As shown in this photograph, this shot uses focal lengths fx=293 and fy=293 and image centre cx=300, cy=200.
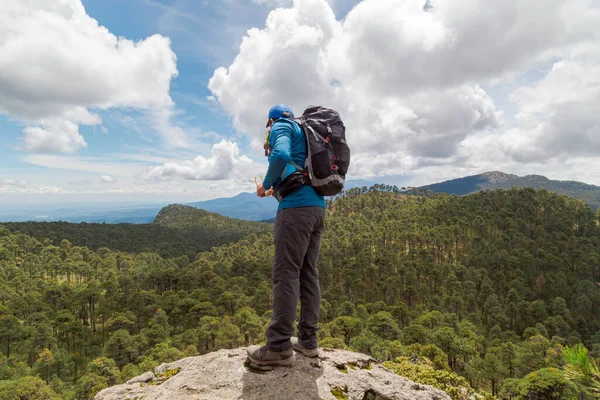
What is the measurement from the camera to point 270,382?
4.33 metres

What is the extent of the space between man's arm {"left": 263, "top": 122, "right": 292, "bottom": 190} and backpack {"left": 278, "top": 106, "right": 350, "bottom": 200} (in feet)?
0.91

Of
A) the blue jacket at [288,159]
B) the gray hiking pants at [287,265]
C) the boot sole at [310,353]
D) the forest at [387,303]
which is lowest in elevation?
the forest at [387,303]

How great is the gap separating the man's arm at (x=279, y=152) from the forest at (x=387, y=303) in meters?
4.52

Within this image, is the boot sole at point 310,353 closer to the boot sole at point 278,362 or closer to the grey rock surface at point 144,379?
the boot sole at point 278,362

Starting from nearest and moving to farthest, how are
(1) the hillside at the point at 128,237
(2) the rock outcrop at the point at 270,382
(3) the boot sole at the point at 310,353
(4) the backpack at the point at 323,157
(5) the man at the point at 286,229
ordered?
1. (2) the rock outcrop at the point at 270,382
2. (5) the man at the point at 286,229
3. (4) the backpack at the point at 323,157
4. (3) the boot sole at the point at 310,353
5. (1) the hillside at the point at 128,237

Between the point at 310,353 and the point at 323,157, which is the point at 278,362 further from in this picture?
the point at 323,157

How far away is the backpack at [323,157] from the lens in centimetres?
454

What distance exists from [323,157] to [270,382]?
346 cm

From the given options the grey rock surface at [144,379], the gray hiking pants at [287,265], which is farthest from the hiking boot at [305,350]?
the grey rock surface at [144,379]

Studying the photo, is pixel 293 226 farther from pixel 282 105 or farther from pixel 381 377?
pixel 381 377

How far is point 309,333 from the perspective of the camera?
16.9 ft

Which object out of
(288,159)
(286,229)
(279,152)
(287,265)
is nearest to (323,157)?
(288,159)

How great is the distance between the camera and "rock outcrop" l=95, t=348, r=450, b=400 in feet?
13.8

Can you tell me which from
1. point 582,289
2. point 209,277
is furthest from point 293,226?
point 582,289
